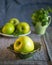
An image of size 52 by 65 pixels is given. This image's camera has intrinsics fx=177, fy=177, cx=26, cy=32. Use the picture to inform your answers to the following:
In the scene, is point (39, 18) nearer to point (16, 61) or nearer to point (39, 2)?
point (16, 61)

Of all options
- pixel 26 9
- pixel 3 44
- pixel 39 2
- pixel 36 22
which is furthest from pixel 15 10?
pixel 3 44

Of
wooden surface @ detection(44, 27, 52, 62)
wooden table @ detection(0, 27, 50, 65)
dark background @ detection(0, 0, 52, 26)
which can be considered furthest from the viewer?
dark background @ detection(0, 0, 52, 26)

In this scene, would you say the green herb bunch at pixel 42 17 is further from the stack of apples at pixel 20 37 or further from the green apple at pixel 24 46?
the green apple at pixel 24 46

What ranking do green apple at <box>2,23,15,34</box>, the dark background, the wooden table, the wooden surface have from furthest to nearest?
the dark background < green apple at <box>2,23,15,34</box> < the wooden surface < the wooden table

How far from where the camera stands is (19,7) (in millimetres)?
2781

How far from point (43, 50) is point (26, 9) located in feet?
5.66

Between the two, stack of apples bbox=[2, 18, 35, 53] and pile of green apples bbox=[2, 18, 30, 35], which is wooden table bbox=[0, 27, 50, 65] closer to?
stack of apples bbox=[2, 18, 35, 53]

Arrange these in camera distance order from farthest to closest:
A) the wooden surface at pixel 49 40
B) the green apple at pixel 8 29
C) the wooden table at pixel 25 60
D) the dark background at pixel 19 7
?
1. the dark background at pixel 19 7
2. the green apple at pixel 8 29
3. the wooden surface at pixel 49 40
4. the wooden table at pixel 25 60

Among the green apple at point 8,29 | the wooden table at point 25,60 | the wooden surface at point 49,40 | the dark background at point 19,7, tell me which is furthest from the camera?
the dark background at point 19,7

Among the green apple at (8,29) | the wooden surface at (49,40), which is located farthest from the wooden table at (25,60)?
the green apple at (8,29)

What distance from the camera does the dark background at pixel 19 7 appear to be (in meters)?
2.68

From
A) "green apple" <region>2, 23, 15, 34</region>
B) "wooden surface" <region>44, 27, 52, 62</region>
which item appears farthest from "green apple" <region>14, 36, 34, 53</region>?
"green apple" <region>2, 23, 15, 34</region>

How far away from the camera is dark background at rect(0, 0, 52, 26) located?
2679 millimetres

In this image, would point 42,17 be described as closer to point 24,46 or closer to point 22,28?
point 22,28
